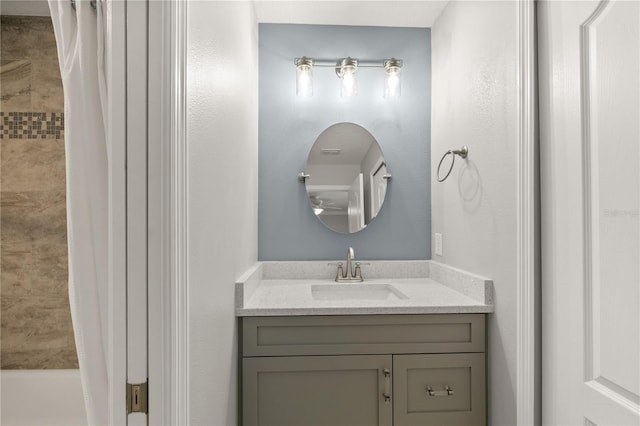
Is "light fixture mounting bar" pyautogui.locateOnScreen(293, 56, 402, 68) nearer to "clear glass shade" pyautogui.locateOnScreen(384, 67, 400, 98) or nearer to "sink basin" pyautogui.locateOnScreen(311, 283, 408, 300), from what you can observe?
"clear glass shade" pyautogui.locateOnScreen(384, 67, 400, 98)

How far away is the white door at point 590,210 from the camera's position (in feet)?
3.15

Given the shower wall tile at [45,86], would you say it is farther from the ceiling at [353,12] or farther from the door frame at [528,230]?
the door frame at [528,230]

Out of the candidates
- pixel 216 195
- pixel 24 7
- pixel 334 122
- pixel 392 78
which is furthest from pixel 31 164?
pixel 392 78

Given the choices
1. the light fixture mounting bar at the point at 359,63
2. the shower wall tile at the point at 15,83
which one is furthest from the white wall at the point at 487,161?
the shower wall tile at the point at 15,83

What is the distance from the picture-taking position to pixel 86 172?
91cm

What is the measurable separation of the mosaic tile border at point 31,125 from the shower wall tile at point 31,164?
24mm

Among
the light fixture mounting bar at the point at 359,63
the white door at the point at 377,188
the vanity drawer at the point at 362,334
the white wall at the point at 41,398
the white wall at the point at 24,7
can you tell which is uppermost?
the light fixture mounting bar at the point at 359,63

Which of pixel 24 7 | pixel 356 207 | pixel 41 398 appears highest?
pixel 24 7

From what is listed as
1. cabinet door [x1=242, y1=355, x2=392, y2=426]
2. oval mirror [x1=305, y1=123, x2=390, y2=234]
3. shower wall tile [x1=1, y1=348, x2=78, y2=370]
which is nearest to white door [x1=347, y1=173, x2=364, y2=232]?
oval mirror [x1=305, y1=123, x2=390, y2=234]

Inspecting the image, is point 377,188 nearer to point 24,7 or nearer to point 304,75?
point 304,75

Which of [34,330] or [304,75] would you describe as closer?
[34,330]

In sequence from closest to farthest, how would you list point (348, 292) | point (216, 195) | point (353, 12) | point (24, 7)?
point (216, 195) < point (24, 7) < point (348, 292) < point (353, 12)

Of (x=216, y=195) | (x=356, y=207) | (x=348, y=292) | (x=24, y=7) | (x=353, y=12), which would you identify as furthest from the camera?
(x=356, y=207)

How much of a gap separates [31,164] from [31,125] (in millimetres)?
160
